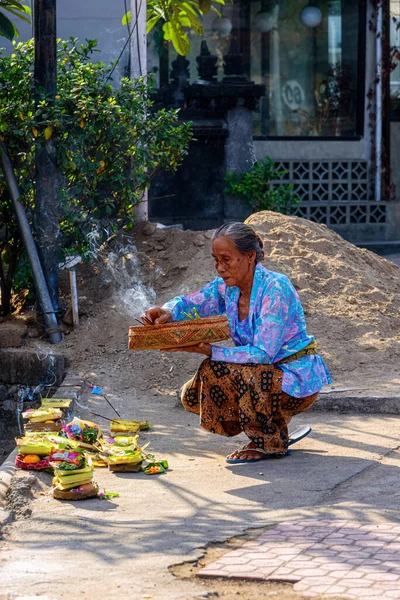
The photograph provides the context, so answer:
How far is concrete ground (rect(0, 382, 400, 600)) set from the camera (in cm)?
359

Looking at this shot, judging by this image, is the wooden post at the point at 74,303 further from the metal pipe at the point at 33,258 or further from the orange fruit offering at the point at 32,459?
the orange fruit offering at the point at 32,459

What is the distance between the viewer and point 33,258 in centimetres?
821

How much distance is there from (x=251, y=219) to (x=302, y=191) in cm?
465

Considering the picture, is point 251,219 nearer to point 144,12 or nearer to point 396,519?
point 144,12

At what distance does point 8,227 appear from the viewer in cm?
868

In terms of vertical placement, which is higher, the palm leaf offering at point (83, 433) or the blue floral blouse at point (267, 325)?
the blue floral blouse at point (267, 325)

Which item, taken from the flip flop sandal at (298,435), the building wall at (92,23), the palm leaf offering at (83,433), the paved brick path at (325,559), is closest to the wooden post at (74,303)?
the palm leaf offering at (83,433)

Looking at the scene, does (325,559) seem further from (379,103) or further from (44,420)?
(379,103)

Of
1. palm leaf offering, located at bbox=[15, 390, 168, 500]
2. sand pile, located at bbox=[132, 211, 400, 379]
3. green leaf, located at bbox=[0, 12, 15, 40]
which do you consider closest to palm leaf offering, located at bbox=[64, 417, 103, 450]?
palm leaf offering, located at bbox=[15, 390, 168, 500]

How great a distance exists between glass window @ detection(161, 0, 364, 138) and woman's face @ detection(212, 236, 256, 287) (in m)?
9.17

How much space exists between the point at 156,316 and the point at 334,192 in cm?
900

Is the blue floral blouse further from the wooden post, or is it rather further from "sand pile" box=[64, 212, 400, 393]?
the wooden post

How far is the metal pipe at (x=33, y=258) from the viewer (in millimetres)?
8211

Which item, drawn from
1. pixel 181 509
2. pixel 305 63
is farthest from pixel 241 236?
pixel 305 63
